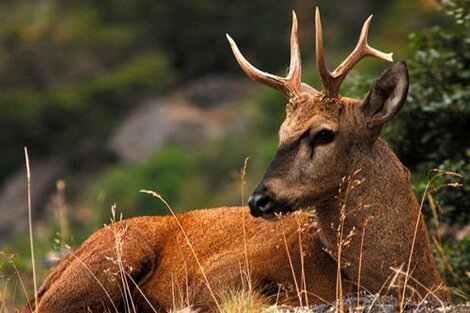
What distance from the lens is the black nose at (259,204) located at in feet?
35.6

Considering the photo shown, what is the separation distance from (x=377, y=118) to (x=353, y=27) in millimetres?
61058

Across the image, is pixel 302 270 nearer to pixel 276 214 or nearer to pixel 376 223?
pixel 276 214

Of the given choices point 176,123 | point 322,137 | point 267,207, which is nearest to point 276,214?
point 267,207

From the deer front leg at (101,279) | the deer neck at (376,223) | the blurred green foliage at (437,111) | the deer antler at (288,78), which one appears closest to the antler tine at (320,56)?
the deer antler at (288,78)

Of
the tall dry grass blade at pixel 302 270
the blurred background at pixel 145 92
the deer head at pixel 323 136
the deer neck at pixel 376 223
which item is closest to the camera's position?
the tall dry grass blade at pixel 302 270

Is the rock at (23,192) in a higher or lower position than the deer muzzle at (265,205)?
lower

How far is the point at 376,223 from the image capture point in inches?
442

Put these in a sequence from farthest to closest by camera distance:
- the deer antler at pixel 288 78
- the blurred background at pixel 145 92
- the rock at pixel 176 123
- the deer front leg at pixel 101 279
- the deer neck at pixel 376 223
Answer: the rock at pixel 176 123, the blurred background at pixel 145 92, the deer front leg at pixel 101 279, the deer antler at pixel 288 78, the deer neck at pixel 376 223

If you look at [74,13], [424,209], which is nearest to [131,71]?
[74,13]

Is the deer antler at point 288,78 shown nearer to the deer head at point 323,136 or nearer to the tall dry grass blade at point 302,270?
the deer head at point 323,136

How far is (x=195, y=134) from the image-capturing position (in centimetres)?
6631

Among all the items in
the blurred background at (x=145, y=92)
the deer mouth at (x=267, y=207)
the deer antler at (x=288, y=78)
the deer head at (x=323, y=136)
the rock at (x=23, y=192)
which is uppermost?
the deer antler at (x=288, y=78)

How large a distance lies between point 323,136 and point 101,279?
6.68 ft

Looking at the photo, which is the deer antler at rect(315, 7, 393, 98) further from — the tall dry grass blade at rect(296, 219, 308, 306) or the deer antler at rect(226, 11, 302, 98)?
the tall dry grass blade at rect(296, 219, 308, 306)
